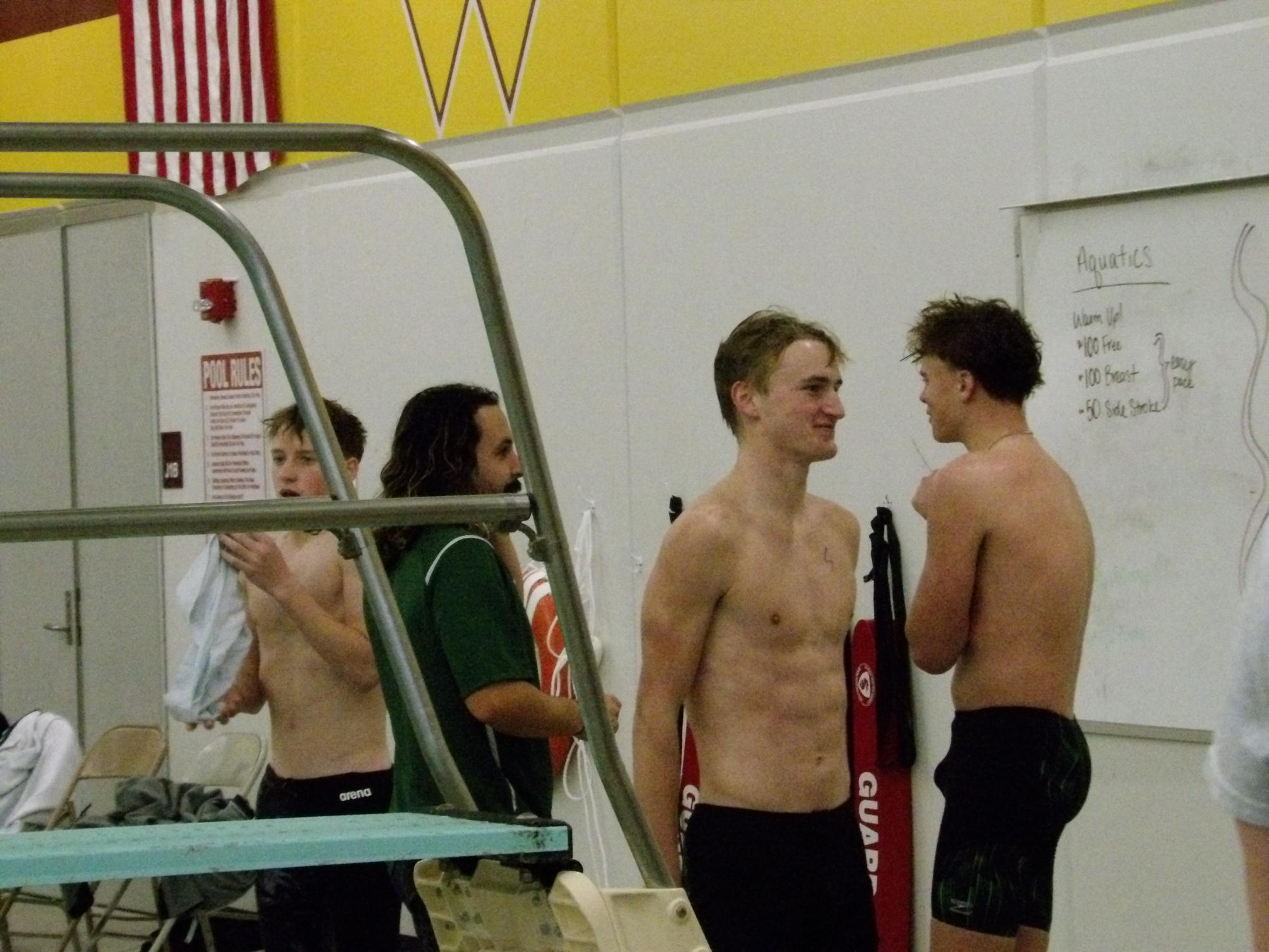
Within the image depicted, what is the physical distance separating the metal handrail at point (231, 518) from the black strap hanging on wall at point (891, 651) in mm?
3373

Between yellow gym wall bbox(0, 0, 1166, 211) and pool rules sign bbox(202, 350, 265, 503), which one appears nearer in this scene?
yellow gym wall bbox(0, 0, 1166, 211)

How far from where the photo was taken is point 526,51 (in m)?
5.84

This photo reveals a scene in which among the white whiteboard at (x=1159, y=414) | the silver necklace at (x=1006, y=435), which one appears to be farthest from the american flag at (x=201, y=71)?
the silver necklace at (x=1006, y=435)

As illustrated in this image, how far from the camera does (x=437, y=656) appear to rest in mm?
3109

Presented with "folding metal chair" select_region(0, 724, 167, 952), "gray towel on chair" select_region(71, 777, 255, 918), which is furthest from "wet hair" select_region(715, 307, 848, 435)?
"folding metal chair" select_region(0, 724, 167, 952)

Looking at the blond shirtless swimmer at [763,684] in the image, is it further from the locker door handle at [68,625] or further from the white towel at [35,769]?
the locker door handle at [68,625]

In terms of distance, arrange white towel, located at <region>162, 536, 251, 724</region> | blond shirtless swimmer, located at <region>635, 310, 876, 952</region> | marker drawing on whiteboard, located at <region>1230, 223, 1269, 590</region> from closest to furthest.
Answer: blond shirtless swimmer, located at <region>635, 310, 876, 952</region> → white towel, located at <region>162, 536, 251, 724</region> → marker drawing on whiteboard, located at <region>1230, 223, 1269, 590</region>

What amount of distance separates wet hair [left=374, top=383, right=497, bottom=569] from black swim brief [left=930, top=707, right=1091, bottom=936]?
1.19m

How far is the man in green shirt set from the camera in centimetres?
301

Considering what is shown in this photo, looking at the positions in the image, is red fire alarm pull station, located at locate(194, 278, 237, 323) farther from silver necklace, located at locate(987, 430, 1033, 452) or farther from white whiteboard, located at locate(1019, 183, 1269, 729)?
silver necklace, located at locate(987, 430, 1033, 452)

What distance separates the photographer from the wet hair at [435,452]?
129 inches

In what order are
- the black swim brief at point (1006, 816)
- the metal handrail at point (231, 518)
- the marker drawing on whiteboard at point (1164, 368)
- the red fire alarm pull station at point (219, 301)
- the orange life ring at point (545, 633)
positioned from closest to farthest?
the metal handrail at point (231, 518) → the black swim brief at point (1006, 816) → the marker drawing on whiteboard at point (1164, 368) → the orange life ring at point (545, 633) → the red fire alarm pull station at point (219, 301)

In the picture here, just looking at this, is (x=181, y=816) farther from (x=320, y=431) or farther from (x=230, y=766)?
(x=320, y=431)

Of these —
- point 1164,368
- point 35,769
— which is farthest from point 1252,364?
point 35,769
